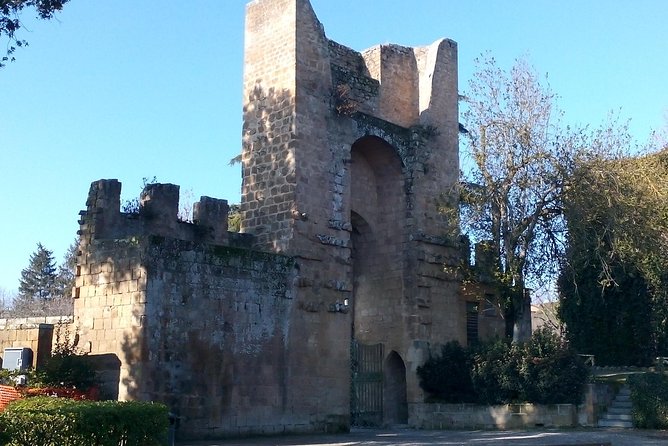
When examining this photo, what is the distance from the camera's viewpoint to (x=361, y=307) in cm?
2148

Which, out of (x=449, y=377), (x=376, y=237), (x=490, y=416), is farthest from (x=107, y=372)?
(x=376, y=237)

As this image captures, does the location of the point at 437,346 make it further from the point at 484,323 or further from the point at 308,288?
the point at 308,288

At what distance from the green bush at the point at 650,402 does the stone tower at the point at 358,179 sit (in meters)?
5.17

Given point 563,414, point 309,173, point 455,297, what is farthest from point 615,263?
point 309,173

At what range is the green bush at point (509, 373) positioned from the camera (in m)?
17.8

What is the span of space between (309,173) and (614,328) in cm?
1317

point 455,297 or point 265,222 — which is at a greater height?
point 265,222

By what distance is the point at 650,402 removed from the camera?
17.2 m

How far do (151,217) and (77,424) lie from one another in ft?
23.1

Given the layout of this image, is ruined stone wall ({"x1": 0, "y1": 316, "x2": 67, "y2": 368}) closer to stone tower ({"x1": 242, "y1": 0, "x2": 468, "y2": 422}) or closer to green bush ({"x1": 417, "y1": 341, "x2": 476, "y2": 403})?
stone tower ({"x1": 242, "y1": 0, "x2": 468, "y2": 422})

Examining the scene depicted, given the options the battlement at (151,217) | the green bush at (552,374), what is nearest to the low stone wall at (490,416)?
the green bush at (552,374)

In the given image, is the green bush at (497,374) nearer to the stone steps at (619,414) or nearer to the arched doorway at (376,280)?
the stone steps at (619,414)

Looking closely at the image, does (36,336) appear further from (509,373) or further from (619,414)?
(619,414)

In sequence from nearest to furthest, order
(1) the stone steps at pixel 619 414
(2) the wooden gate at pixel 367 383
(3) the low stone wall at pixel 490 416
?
1. (3) the low stone wall at pixel 490 416
2. (1) the stone steps at pixel 619 414
3. (2) the wooden gate at pixel 367 383
